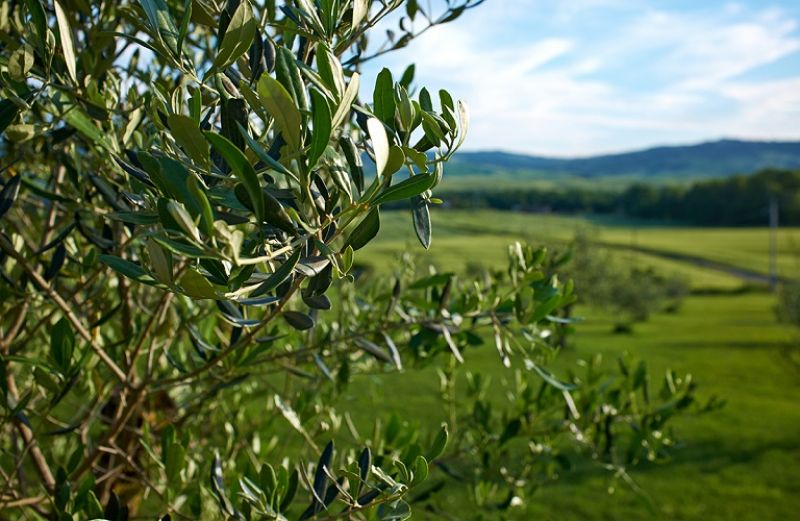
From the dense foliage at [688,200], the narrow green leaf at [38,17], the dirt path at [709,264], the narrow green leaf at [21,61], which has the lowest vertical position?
the dirt path at [709,264]

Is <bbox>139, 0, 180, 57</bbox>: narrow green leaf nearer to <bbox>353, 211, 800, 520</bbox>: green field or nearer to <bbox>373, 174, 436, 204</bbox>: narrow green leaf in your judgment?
<bbox>373, 174, 436, 204</bbox>: narrow green leaf

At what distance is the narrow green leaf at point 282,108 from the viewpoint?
730mm

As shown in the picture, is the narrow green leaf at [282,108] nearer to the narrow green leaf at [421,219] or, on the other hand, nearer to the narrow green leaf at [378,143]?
the narrow green leaf at [378,143]

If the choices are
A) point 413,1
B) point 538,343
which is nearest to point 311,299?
point 538,343

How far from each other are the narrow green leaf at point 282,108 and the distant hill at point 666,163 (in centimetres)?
16669

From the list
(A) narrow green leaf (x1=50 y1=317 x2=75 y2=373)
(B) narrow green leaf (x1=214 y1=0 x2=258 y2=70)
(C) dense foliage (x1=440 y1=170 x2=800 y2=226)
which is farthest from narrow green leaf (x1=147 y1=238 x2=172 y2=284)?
(C) dense foliage (x1=440 y1=170 x2=800 y2=226)

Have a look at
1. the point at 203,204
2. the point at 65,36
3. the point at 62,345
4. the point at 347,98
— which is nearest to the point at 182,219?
the point at 203,204

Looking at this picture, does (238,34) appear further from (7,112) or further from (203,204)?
(7,112)

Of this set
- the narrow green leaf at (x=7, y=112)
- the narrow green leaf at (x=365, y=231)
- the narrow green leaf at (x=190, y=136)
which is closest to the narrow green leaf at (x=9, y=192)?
the narrow green leaf at (x=7, y=112)

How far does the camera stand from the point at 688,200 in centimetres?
10494

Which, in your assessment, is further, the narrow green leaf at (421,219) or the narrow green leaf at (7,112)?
the narrow green leaf at (7,112)

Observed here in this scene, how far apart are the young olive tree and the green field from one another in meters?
0.46

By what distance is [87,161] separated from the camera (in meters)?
2.44

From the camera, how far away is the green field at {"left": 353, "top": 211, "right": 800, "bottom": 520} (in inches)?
425
